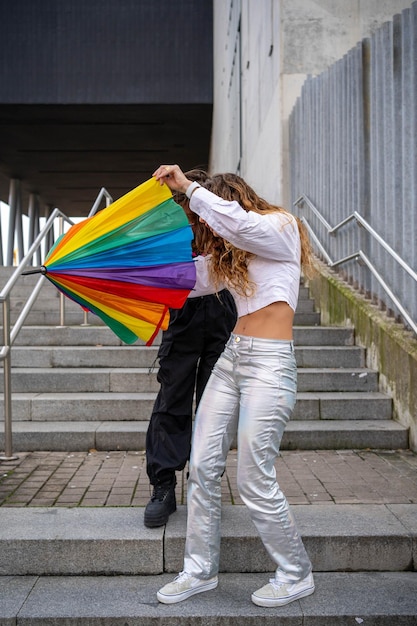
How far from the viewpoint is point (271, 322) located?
9.23ft

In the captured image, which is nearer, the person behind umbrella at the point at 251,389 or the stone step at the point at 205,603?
the person behind umbrella at the point at 251,389

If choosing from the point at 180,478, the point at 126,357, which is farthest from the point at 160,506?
the point at 126,357

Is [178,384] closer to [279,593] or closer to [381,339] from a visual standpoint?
[279,593]

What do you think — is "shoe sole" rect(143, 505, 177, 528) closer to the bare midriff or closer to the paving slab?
the paving slab

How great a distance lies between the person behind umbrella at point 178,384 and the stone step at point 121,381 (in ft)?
7.74

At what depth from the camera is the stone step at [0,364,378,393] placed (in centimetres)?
596

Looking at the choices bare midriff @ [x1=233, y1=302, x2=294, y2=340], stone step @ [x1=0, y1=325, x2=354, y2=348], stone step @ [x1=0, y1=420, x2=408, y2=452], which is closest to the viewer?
bare midriff @ [x1=233, y1=302, x2=294, y2=340]

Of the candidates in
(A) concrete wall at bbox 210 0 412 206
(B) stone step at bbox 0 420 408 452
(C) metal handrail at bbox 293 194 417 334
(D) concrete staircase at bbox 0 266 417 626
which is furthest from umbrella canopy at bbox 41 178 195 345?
(A) concrete wall at bbox 210 0 412 206

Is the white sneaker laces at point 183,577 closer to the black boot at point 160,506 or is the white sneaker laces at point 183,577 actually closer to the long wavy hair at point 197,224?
the black boot at point 160,506

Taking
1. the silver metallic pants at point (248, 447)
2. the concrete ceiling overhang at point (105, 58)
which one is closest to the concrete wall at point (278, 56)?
the concrete ceiling overhang at point (105, 58)

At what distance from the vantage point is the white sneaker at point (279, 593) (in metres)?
2.88

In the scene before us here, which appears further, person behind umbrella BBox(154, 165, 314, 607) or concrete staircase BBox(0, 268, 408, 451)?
concrete staircase BBox(0, 268, 408, 451)

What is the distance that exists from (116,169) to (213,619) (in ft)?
78.6

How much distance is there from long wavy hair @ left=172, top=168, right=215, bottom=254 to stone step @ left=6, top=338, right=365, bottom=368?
10.3 feet
